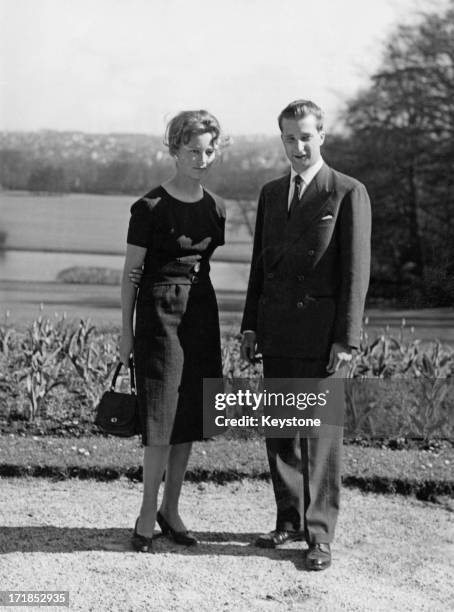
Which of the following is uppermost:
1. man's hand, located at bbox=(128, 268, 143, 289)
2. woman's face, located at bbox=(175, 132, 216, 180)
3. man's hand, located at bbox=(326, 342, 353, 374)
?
woman's face, located at bbox=(175, 132, 216, 180)

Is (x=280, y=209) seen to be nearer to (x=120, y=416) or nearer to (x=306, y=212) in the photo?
(x=306, y=212)

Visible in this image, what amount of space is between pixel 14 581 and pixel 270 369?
100cm

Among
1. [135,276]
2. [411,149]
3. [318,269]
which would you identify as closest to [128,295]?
[135,276]

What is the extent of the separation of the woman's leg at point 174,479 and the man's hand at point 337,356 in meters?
0.56

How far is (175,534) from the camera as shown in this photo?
3.53 m

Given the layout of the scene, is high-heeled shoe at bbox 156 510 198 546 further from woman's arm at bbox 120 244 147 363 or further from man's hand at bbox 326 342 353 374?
man's hand at bbox 326 342 353 374

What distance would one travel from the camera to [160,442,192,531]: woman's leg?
137 inches

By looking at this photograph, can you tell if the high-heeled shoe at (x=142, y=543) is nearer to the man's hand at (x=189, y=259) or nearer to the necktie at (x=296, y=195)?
the man's hand at (x=189, y=259)

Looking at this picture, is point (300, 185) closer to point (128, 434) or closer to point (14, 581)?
point (128, 434)

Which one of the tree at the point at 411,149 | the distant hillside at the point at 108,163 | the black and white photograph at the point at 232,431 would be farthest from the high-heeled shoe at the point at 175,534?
the tree at the point at 411,149

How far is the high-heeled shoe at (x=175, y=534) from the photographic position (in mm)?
3506

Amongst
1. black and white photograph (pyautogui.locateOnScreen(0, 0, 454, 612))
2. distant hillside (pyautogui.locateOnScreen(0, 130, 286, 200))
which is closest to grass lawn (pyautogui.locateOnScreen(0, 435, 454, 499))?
black and white photograph (pyautogui.locateOnScreen(0, 0, 454, 612))

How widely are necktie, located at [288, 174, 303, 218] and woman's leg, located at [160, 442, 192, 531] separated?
824mm

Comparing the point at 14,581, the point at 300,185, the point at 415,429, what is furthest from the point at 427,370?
the point at 14,581
